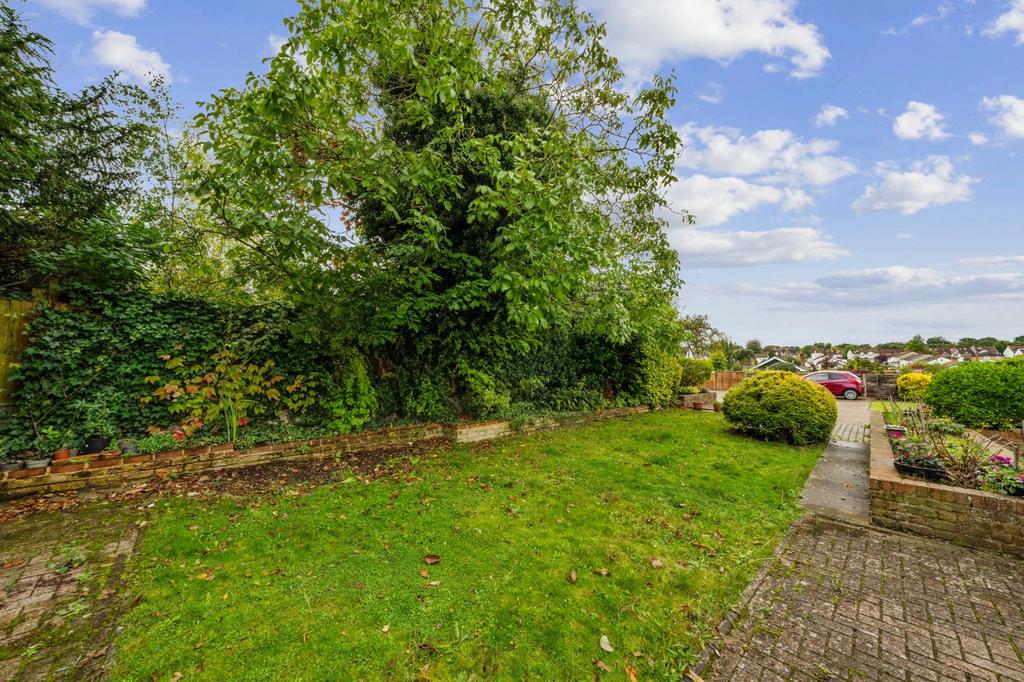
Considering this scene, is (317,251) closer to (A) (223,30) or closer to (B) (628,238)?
(A) (223,30)

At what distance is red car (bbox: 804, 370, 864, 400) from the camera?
19.1m

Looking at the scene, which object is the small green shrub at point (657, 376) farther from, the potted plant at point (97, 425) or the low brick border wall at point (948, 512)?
the potted plant at point (97, 425)

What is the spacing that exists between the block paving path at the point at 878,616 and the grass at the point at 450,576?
0.23m

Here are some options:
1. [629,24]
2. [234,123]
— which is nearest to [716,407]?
[629,24]

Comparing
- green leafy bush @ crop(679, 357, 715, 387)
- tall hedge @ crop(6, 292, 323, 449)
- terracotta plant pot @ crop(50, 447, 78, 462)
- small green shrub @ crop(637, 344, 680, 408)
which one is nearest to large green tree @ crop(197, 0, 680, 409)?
tall hedge @ crop(6, 292, 323, 449)

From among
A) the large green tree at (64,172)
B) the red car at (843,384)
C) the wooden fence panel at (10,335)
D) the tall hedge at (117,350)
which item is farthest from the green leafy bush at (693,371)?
the wooden fence panel at (10,335)

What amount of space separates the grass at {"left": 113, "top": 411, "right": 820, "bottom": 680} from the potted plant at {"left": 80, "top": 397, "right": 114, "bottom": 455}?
155cm

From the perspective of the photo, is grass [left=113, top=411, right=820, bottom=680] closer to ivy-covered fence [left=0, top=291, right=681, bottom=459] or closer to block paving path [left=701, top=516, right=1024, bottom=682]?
block paving path [left=701, top=516, right=1024, bottom=682]

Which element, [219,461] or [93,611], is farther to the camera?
[219,461]

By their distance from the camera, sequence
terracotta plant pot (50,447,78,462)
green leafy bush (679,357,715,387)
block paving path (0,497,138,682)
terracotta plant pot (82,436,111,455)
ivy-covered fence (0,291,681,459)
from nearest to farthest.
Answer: block paving path (0,497,138,682), terracotta plant pot (50,447,78,462), ivy-covered fence (0,291,681,459), terracotta plant pot (82,436,111,455), green leafy bush (679,357,715,387)

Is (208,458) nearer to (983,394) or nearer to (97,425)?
(97,425)

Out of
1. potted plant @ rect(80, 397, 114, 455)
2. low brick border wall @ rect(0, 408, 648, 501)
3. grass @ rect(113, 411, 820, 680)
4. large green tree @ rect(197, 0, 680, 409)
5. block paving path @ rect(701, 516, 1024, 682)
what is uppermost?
large green tree @ rect(197, 0, 680, 409)

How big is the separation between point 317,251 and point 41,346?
3.24m

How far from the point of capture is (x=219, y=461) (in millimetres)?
5148
